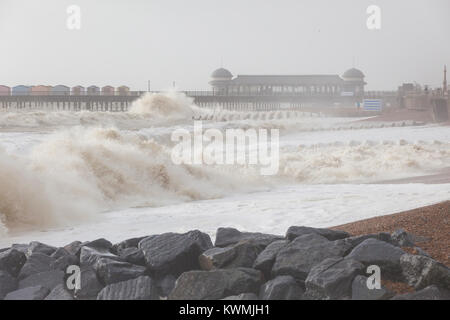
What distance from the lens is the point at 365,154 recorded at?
18062mm

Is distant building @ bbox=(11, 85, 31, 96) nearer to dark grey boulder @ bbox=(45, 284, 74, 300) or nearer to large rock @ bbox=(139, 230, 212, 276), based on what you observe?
large rock @ bbox=(139, 230, 212, 276)

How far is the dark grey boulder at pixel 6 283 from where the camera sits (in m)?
4.69

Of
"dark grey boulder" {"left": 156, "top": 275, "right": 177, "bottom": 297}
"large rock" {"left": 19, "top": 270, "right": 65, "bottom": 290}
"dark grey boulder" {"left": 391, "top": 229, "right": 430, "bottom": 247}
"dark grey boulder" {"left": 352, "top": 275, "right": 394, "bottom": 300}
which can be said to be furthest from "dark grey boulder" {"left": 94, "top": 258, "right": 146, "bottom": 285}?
"dark grey boulder" {"left": 391, "top": 229, "right": 430, "bottom": 247}

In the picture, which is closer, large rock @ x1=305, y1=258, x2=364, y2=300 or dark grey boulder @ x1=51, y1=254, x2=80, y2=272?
large rock @ x1=305, y1=258, x2=364, y2=300

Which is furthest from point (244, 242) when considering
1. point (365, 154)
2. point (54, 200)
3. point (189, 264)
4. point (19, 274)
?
point (365, 154)

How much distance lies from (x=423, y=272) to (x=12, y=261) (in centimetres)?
341

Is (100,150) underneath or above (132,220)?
above

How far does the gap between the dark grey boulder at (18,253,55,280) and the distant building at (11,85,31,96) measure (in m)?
58.4

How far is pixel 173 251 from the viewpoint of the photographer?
496cm

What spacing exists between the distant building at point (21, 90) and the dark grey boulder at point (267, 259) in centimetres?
5930

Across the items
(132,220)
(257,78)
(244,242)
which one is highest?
(257,78)

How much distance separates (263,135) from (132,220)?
24.6 metres

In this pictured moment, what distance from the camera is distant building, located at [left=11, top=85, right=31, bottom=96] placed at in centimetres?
6106
